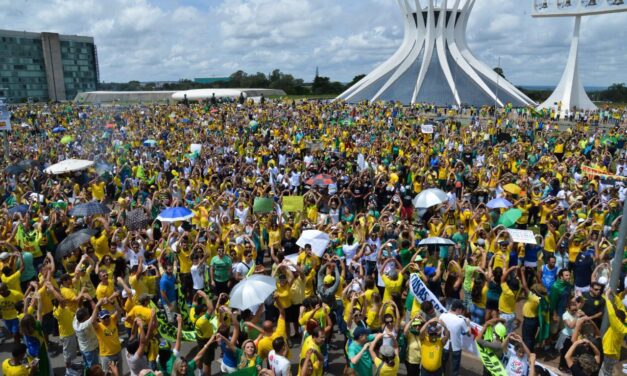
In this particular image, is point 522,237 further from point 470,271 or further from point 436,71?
point 436,71

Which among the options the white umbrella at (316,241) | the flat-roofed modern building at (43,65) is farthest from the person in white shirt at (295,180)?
the flat-roofed modern building at (43,65)

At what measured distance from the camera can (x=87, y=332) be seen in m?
5.49

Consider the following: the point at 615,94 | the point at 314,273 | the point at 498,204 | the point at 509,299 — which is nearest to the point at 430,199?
the point at 498,204

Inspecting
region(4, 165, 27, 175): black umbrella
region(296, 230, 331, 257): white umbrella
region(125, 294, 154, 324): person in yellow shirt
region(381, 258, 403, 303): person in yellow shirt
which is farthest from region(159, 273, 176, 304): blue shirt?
region(4, 165, 27, 175): black umbrella

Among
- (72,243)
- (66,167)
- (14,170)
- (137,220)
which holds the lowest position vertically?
(137,220)

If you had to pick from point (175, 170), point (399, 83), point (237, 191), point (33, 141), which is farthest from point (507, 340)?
point (399, 83)

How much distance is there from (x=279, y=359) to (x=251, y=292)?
45.8 inches

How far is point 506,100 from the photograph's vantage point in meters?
46.8

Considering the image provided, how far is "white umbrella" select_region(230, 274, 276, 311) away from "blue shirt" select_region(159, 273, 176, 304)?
1.64m

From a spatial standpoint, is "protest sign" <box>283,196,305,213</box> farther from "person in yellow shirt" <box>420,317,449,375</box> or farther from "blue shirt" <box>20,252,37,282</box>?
"person in yellow shirt" <box>420,317,449,375</box>

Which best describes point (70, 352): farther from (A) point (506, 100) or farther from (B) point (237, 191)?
(A) point (506, 100)

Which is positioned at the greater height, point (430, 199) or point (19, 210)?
point (430, 199)

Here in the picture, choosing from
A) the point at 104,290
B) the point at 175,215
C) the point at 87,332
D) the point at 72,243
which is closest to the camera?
the point at 87,332

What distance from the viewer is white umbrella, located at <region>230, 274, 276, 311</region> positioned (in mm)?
5609
